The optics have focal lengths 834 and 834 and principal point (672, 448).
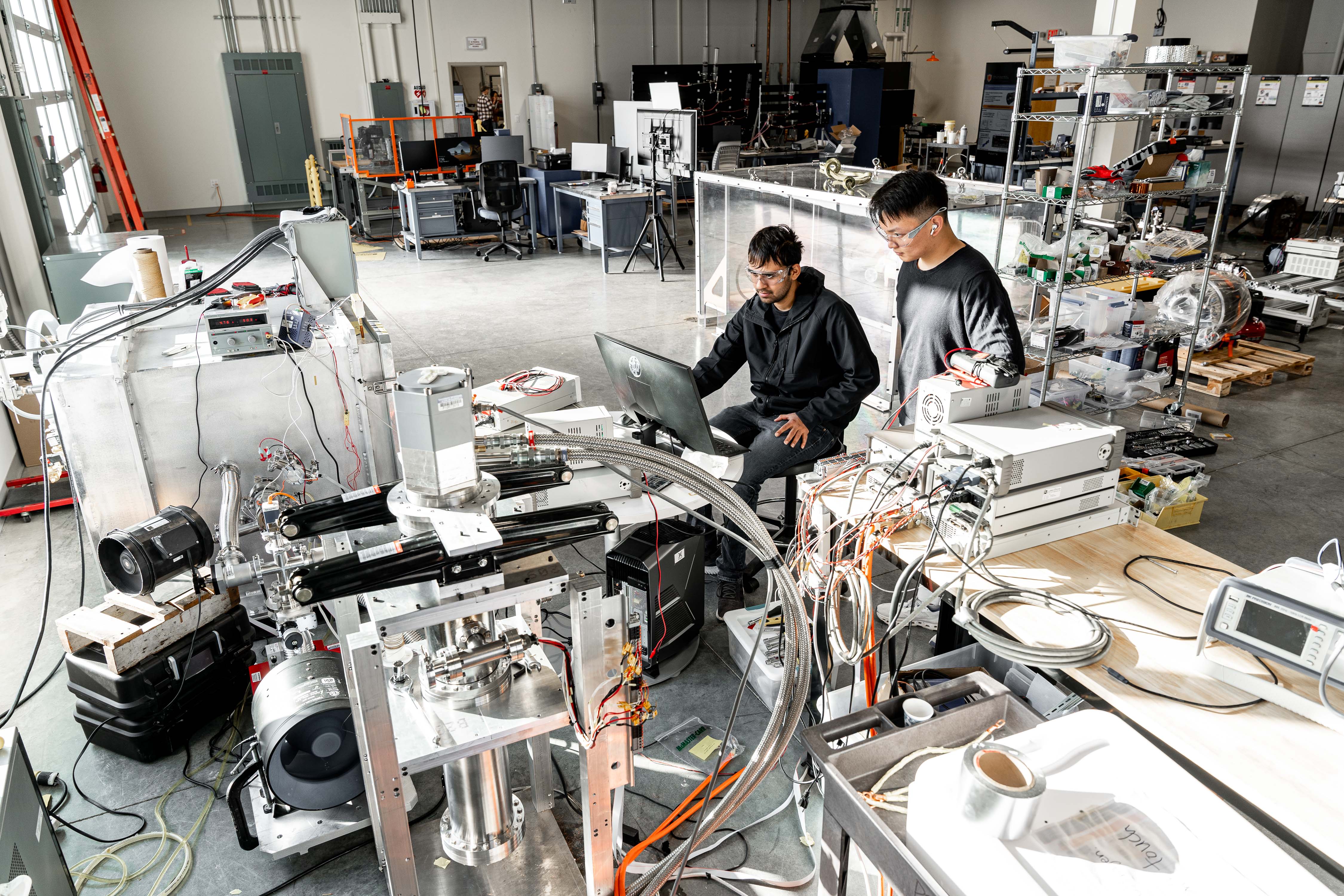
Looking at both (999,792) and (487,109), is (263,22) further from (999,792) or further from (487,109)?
(999,792)

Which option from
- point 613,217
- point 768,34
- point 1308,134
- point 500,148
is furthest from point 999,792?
point 768,34

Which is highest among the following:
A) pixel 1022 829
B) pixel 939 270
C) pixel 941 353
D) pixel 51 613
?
pixel 939 270

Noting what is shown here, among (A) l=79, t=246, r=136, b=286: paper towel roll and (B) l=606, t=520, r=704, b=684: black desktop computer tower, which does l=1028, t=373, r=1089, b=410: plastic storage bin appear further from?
(A) l=79, t=246, r=136, b=286: paper towel roll

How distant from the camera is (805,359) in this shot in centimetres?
297

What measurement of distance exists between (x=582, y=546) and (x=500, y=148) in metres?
7.74

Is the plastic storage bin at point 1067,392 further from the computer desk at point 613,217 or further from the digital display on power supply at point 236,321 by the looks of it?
the computer desk at point 613,217

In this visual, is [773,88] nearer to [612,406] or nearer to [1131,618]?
[612,406]

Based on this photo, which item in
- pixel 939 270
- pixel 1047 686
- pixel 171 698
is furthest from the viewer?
pixel 939 270

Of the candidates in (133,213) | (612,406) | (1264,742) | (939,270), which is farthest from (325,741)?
(133,213)

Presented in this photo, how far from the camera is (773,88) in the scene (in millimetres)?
12828

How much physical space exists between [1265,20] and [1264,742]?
12363 millimetres

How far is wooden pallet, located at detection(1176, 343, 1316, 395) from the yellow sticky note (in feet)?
13.1

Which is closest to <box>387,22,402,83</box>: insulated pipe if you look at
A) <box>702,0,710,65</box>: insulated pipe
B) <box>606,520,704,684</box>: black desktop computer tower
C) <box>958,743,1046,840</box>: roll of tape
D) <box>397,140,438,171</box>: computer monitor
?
<box>397,140,438,171</box>: computer monitor

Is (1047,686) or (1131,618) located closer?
(1131,618)
